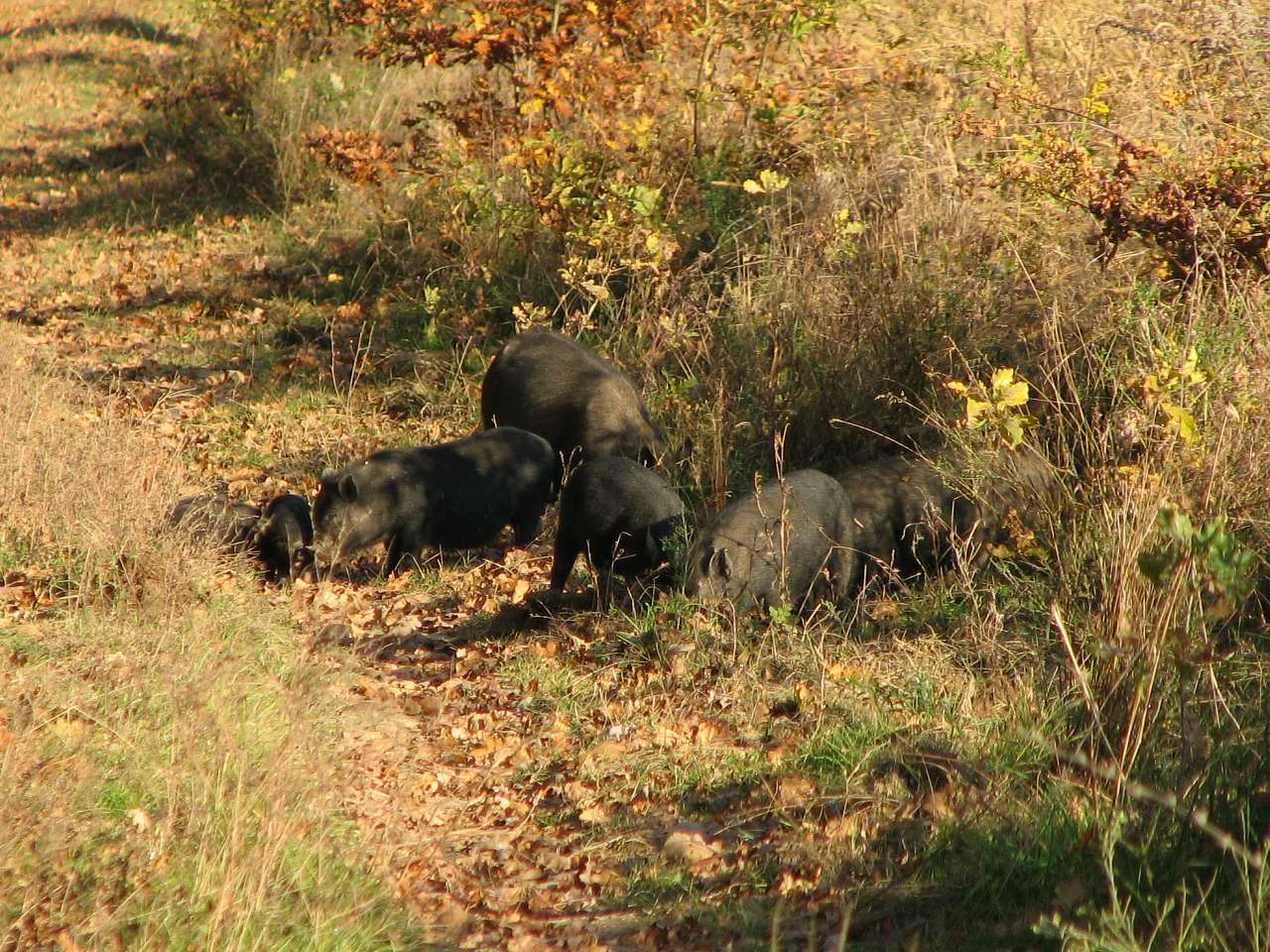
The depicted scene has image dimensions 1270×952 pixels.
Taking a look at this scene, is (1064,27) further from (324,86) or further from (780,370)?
(324,86)

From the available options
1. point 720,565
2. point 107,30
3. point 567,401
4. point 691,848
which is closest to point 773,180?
point 567,401

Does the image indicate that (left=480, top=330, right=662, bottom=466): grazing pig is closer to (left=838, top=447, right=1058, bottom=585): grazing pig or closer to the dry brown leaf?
(left=838, top=447, right=1058, bottom=585): grazing pig

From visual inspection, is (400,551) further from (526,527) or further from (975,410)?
(975,410)

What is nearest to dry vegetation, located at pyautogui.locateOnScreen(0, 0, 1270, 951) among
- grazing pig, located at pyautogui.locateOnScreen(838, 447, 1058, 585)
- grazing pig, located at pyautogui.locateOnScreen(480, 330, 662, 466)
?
grazing pig, located at pyautogui.locateOnScreen(838, 447, 1058, 585)

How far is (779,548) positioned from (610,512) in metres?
0.98

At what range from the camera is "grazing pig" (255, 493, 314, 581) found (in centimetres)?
738

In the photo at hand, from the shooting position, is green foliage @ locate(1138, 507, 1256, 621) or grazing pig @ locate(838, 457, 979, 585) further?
grazing pig @ locate(838, 457, 979, 585)

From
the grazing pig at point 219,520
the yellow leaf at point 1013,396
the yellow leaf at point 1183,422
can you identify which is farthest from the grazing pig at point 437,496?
the yellow leaf at point 1183,422

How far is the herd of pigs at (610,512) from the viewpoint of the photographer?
21.9 ft

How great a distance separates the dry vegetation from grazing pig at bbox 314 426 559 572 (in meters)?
0.25

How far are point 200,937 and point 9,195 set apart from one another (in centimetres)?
1328

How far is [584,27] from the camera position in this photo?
35.3 feet

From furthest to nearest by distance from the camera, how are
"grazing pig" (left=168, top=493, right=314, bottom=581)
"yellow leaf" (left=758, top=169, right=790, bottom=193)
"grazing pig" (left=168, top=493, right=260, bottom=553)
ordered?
"yellow leaf" (left=758, top=169, right=790, bottom=193) → "grazing pig" (left=168, top=493, right=314, bottom=581) → "grazing pig" (left=168, top=493, right=260, bottom=553)

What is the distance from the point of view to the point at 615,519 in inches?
281
